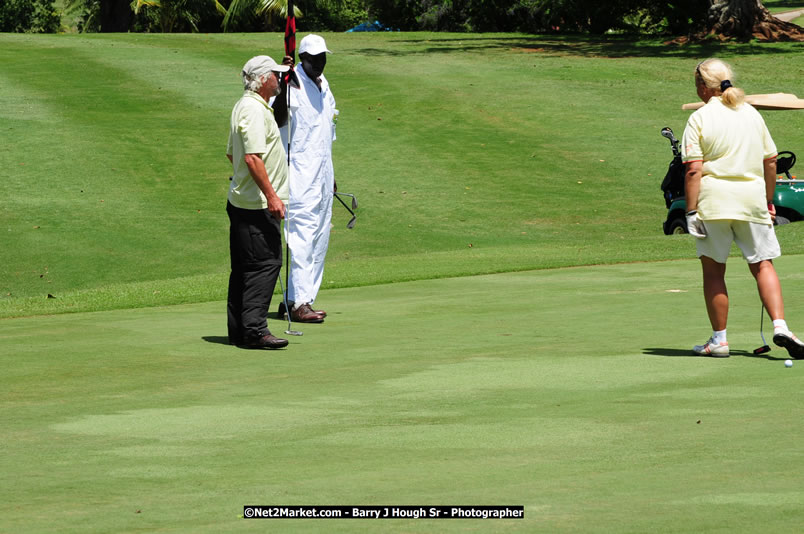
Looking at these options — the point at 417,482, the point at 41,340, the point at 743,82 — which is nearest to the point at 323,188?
the point at 41,340

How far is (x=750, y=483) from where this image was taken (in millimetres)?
4426

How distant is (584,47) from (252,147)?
1336 inches

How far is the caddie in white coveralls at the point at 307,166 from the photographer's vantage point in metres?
9.59

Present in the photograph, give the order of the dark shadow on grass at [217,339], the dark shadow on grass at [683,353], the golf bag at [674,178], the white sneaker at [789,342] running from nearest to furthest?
the white sneaker at [789,342]
the dark shadow on grass at [683,353]
the dark shadow on grass at [217,339]
the golf bag at [674,178]

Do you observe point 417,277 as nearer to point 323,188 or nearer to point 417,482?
point 323,188

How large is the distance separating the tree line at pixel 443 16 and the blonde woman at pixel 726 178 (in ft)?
117

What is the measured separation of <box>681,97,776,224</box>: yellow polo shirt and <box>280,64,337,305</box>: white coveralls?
Answer: 10.8ft

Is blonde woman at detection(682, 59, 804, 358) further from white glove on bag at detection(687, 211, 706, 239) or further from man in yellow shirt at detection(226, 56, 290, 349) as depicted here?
man in yellow shirt at detection(226, 56, 290, 349)

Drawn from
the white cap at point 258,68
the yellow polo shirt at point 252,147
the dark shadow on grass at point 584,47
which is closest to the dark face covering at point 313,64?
the white cap at point 258,68

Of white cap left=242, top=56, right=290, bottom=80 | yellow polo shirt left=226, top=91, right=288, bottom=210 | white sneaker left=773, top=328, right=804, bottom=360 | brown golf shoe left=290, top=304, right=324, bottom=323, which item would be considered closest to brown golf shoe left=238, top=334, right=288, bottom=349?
yellow polo shirt left=226, top=91, right=288, bottom=210

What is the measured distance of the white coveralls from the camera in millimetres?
9641

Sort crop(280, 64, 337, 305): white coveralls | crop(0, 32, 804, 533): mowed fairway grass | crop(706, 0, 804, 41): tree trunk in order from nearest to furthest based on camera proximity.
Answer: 1. crop(0, 32, 804, 533): mowed fairway grass
2. crop(280, 64, 337, 305): white coveralls
3. crop(706, 0, 804, 41): tree trunk

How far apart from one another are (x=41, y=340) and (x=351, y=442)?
4.24 m

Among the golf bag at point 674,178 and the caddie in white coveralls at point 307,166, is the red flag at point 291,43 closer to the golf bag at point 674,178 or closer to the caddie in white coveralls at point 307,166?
the caddie in white coveralls at point 307,166
